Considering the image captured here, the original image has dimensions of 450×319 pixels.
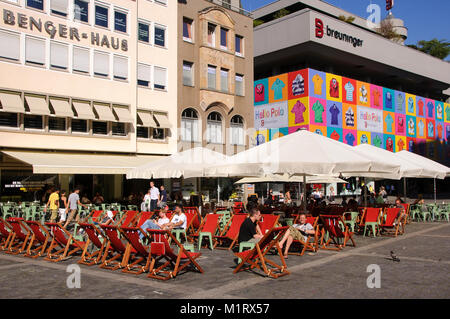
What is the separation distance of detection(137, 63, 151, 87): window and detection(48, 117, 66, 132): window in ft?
18.7

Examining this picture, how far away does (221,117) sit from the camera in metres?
32.7

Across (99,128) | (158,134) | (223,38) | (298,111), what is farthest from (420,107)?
(99,128)

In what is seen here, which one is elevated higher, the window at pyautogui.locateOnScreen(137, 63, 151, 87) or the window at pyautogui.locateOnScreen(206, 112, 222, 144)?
the window at pyautogui.locateOnScreen(137, 63, 151, 87)

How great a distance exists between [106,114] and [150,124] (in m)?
3.00

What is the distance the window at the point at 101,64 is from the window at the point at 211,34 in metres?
8.45

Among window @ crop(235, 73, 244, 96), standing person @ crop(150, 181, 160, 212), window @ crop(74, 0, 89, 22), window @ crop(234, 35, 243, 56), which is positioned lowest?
standing person @ crop(150, 181, 160, 212)

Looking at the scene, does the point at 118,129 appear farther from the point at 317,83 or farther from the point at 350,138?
the point at 350,138

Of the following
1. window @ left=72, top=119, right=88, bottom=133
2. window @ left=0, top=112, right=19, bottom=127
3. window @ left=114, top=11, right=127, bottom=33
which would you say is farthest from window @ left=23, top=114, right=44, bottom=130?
window @ left=114, top=11, right=127, bottom=33

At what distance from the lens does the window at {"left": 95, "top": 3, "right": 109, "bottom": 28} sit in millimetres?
25766

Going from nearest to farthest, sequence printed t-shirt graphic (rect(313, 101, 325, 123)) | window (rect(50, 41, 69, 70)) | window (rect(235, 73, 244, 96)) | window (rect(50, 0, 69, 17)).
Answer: window (rect(50, 41, 69, 70)), window (rect(50, 0, 69, 17)), window (rect(235, 73, 244, 96)), printed t-shirt graphic (rect(313, 101, 325, 123))

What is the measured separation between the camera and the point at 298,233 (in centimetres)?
1106

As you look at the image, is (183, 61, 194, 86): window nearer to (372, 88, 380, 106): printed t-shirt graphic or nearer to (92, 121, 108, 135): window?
(92, 121, 108, 135): window

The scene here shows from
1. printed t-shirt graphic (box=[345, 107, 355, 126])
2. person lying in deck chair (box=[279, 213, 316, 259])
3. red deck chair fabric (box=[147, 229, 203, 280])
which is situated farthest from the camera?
printed t-shirt graphic (box=[345, 107, 355, 126])

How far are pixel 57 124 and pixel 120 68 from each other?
5.16m
